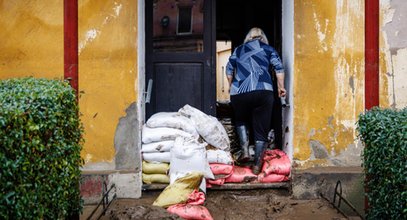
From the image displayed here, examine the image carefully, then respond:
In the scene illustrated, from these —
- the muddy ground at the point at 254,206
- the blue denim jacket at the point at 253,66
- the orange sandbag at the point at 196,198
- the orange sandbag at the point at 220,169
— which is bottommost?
the muddy ground at the point at 254,206

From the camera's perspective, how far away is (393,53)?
770 cm

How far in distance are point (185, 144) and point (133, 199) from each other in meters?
0.91

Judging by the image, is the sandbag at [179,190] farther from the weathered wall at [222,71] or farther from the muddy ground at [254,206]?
the weathered wall at [222,71]

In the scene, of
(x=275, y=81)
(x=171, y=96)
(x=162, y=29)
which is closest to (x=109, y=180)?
(x=171, y=96)

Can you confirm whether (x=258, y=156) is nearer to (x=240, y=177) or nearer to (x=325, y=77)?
(x=240, y=177)

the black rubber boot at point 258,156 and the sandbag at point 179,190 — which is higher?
the black rubber boot at point 258,156

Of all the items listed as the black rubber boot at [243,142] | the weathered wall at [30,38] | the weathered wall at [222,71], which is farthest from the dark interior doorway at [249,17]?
the weathered wall at [222,71]

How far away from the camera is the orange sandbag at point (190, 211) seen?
6.46 meters

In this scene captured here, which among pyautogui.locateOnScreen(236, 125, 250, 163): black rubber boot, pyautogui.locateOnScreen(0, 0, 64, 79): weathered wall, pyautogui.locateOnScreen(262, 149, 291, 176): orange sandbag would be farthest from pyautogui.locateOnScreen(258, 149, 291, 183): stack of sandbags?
pyautogui.locateOnScreen(0, 0, 64, 79): weathered wall

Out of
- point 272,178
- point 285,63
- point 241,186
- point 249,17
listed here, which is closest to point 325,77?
point 285,63

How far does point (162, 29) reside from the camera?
8.38 meters

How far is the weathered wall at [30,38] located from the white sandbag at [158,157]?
156 centimetres

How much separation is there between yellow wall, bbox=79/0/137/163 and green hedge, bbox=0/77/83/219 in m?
1.67

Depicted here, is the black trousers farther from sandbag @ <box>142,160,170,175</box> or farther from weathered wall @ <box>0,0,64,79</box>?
weathered wall @ <box>0,0,64,79</box>
